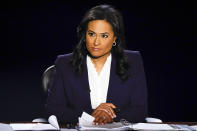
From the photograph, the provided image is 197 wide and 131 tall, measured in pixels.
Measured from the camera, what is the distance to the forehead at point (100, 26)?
2.72m

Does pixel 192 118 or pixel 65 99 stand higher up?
pixel 65 99

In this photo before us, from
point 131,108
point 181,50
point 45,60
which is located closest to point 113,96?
point 131,108

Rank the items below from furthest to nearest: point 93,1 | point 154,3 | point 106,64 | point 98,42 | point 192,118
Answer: point 192,118
point 154,3
point 93,1
point 106,64
point 98,42

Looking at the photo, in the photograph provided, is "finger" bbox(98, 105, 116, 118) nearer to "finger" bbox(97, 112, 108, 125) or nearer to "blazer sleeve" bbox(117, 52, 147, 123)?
"finger" bbox(97, 112, 108, 125)

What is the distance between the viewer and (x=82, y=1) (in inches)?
132

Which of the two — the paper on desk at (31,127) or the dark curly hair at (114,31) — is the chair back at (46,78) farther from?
the paper on desk at (31,127)

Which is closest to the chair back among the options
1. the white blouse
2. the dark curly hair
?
the dark curly hair

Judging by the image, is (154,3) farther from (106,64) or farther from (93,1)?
(106,64)

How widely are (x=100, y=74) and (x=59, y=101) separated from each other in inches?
17.4

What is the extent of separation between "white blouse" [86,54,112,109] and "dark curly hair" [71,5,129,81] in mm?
88

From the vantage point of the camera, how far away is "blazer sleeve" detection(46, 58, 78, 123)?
101 inches

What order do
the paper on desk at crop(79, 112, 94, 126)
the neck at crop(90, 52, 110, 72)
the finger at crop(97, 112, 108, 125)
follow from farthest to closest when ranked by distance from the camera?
1. the neck at crop(90, 52, 110, 72)
2. the finger at crop(97, 112, 108, 125)
3. the paper on desk at crop(79, 112, 94, 126)

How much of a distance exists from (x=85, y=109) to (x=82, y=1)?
3.85ft

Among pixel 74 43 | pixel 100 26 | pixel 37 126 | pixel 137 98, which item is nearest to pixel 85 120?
pixel 37 126
